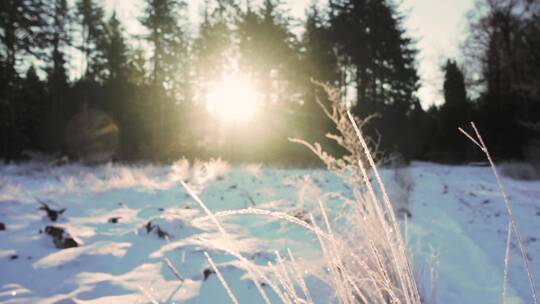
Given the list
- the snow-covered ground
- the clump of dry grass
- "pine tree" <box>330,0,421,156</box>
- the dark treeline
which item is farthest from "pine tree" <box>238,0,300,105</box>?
the clump of dry grass

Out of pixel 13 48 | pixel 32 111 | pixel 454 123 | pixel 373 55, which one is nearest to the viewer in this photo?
pixel 13 48

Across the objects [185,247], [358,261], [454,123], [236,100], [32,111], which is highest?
[236,100]

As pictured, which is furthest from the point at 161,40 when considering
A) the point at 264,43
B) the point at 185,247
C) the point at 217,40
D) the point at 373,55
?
the point at 185,247

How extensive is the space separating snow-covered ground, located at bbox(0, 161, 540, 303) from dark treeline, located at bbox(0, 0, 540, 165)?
12.7 metres

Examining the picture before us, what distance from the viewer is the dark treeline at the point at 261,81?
17484mm

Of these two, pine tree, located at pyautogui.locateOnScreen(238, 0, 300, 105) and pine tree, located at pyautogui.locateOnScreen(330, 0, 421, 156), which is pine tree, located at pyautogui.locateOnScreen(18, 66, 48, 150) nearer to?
pine tree, located at pyautogui.locateOnScreen(238, 0, 300, 105)

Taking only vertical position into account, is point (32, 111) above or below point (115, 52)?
below

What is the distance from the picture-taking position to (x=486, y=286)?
8.80ft

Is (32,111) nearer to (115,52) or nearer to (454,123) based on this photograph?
(115,52)

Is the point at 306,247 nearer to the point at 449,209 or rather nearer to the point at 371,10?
the point at 449,209

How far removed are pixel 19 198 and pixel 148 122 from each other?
19.0 m

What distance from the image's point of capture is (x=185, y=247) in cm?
323

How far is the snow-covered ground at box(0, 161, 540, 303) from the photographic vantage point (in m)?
2.34

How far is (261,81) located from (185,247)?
60.1 feet
